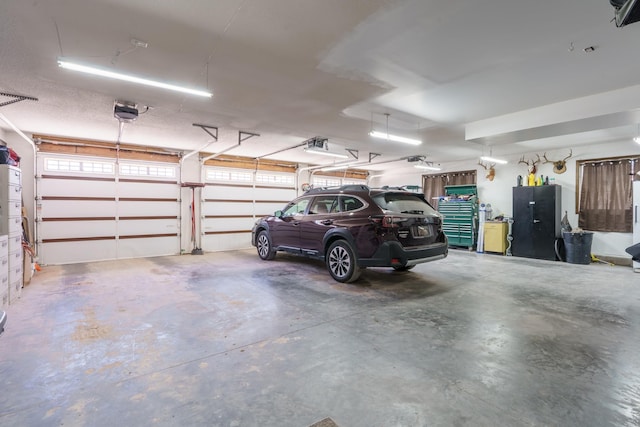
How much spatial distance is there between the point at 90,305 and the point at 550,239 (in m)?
9.25

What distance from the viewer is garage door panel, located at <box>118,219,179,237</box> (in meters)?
7.36

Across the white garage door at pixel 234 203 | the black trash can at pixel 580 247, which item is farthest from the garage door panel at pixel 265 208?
the black trash can at pixel 580 247

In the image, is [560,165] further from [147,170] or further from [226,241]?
[147,170]

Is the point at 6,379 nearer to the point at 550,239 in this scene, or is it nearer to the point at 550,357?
the point at 550,357

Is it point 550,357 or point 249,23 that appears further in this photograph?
point 249,23

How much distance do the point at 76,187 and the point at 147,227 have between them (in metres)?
1.70

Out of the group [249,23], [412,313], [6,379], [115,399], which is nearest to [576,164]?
[412,313]

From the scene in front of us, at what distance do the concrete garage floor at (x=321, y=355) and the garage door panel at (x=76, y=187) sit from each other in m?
2.87

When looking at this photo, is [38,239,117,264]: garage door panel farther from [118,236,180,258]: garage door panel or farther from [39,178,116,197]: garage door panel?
[39,178,116,197]: garage door panel

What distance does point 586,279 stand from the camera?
207 inches

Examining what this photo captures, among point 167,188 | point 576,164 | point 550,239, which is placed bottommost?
point 550,239

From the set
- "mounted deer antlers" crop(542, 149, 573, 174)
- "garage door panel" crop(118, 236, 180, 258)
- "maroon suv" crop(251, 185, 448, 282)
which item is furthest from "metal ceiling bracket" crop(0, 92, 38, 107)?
"mounted deer antlers" crop(542, 149, 573, 174)

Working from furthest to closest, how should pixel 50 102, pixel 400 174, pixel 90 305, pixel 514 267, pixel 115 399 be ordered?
pixel 400 174 < pixel 514 267 < pixel 50 102 < pixel 90 305 < pixel 115 399

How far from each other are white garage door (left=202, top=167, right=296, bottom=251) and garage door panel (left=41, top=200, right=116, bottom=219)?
2238mm
